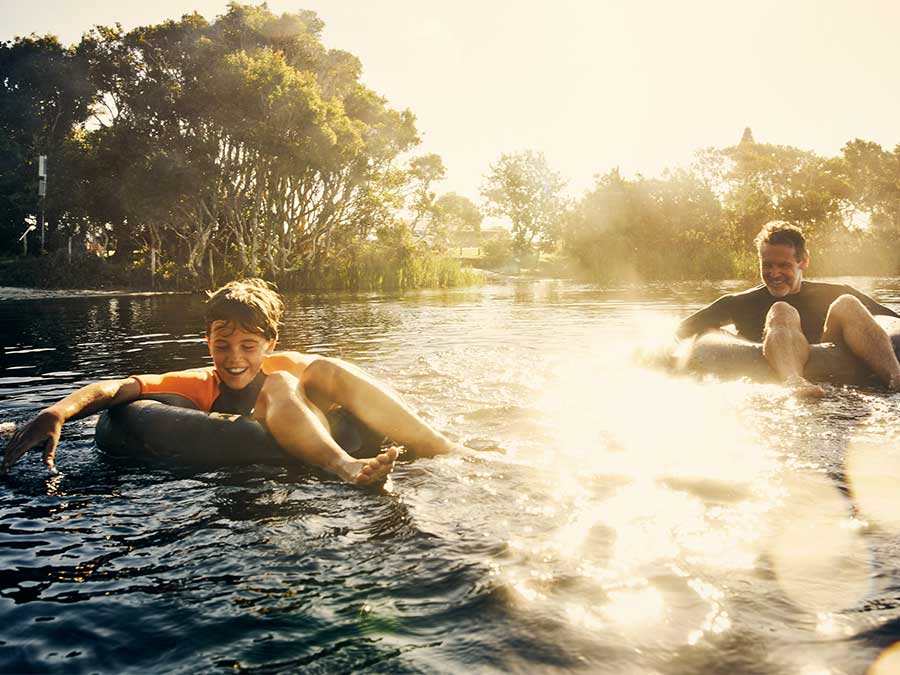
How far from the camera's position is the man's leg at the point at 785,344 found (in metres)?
6.12

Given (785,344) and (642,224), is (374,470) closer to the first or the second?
(785,344)

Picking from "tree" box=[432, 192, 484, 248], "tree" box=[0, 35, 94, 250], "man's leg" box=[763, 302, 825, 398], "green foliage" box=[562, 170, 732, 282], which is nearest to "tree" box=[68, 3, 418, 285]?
"tree" box=[0, 35, 94, 250]

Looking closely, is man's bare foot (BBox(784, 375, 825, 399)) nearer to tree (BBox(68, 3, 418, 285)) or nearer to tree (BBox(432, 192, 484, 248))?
tree (BBox(68, 3, 418, 285))

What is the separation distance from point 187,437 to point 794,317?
17.9 feet

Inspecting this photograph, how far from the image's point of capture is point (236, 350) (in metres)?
4.28

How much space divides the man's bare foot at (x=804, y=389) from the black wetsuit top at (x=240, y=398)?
4157mm

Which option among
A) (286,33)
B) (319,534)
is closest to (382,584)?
(319,534)

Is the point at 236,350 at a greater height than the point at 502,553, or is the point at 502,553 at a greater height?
the point at 236,350

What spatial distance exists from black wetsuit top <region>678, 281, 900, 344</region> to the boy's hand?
244 inches

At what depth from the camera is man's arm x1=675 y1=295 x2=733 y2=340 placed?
24.9 ft

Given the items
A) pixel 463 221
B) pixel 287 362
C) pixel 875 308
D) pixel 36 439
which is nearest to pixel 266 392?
pixel 287 362

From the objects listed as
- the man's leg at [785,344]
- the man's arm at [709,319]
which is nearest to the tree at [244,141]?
the man's arm at [709,319]

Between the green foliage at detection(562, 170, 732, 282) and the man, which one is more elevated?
the green foliage at detection(562, 170, 732, 282)

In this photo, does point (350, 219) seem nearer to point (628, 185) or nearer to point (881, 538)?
point (628, 185)
